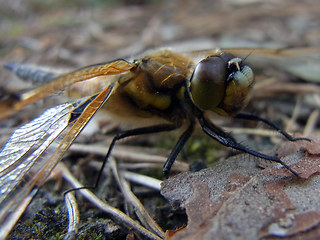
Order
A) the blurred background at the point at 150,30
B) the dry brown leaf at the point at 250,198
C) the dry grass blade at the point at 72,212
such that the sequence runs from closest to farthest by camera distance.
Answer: the dry brown leaf at the point at 250,198
the dry grass blade at the point at 72,212
the blurred background at the point at 150,30

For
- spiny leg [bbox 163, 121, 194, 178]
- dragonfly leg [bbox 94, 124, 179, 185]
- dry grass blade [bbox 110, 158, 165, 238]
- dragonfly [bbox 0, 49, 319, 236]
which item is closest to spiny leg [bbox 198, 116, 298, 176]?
dragonfly [bbox 0, 49, 319, 236]

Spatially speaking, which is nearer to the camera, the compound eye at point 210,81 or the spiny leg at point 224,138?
the spiny leg at point 224,138

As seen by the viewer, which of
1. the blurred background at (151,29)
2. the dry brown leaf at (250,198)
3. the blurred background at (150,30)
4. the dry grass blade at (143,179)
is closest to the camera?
the dry brown leaf at (250,198)

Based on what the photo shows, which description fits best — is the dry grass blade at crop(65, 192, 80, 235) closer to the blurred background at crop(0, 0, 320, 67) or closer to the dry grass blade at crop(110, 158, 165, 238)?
the dry grass blade at crop(110, 158, 165, 238)

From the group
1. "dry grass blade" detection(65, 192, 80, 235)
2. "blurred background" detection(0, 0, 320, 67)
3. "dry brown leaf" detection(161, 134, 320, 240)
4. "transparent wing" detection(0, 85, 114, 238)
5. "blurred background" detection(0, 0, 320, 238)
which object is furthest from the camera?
"blurred background" detection(0, 0, 320, 67)

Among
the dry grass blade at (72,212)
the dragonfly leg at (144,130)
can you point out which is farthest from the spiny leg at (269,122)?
the dry grass blade at (72,212)

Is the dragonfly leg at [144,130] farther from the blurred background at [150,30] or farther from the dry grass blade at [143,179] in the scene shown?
the blurred background at [150,30]

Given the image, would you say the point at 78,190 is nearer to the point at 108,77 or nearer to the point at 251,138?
the point at 108,77
